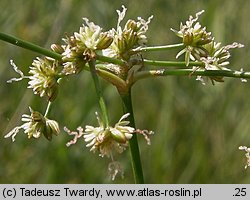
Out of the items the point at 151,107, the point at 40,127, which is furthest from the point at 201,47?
the point at 151,107

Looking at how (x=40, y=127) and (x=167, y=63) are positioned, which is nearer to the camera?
(x=167, y=63)

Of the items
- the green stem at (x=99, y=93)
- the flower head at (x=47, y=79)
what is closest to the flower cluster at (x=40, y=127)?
the flower head at (x=47, y=79)

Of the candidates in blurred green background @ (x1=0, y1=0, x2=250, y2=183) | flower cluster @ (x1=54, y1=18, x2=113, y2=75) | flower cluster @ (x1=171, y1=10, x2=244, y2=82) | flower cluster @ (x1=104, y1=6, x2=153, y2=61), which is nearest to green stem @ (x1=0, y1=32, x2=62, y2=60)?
flower cluster @ (x1=54, y1=18, x2=113, y2=75)

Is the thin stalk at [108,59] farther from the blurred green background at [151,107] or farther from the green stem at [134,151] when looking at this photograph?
the blurred green background at [151,107]

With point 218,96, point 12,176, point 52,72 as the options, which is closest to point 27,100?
point 12,176

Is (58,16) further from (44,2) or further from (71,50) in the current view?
(71,50)

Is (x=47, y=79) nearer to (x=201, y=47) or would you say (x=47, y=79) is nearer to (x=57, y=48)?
(x=57, y=48)
